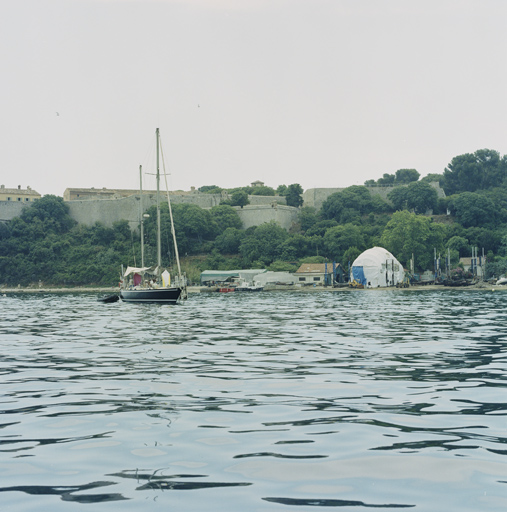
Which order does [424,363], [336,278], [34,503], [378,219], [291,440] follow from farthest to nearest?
1. [378,219]
2. [336,278]
3. [424,363]
4. [291,440]
5. [34,503]

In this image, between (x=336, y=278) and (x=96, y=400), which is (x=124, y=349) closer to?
(x=96, y=400)

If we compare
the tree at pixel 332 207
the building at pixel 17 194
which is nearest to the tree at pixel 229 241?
the tree at pixel 332 207

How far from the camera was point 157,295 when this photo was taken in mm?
47156

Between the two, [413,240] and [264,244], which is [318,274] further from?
[264,244]

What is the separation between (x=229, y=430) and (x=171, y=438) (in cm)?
74

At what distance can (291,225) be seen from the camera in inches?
5094

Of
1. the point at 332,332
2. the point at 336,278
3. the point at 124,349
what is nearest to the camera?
the point at 124,349

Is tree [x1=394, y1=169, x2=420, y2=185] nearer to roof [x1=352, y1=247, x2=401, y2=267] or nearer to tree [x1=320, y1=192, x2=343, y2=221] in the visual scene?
tree [x1=320, y1=192, x2=343, y2=221]

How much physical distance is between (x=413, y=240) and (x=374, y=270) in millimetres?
13452

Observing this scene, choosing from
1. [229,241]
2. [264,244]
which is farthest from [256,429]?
[229,241]

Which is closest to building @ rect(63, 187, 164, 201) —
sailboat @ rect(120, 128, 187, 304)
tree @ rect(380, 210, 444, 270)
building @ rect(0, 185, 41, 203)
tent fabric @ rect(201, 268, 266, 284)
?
building @ rect(0, 185, 41, 203)

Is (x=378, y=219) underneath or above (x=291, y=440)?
above

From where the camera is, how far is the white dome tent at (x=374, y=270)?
92.2 m

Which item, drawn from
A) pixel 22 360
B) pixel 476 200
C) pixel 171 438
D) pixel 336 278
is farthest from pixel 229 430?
pixel 476 200
